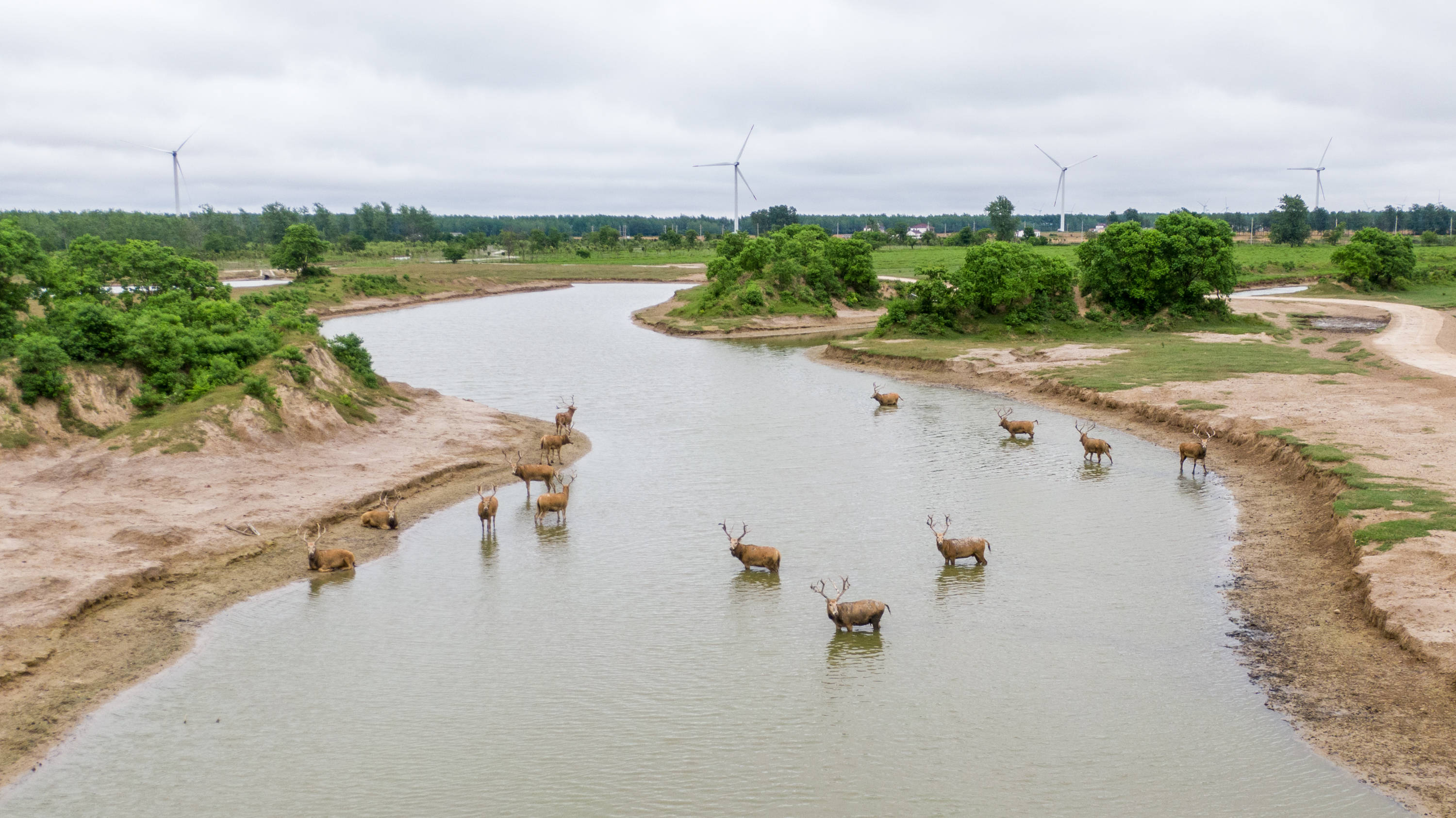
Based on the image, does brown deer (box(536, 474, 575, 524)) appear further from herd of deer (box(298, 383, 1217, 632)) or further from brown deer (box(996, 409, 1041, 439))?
brown deer (box(996, 409, 1041, 439))

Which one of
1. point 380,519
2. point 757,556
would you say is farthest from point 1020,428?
point 380,519

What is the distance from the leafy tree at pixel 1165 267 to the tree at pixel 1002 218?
84.5m

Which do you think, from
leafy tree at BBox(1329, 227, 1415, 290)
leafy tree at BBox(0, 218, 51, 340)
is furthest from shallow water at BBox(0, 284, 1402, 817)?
leafy tree at BBox(1329, 227, 1415, 290)

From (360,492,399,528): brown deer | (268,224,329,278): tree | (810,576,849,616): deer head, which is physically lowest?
(810,576,849,616): deer head

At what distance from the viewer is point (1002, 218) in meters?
146

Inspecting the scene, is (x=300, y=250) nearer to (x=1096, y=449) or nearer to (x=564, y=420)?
(x=564, y=420)

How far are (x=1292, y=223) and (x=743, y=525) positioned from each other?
145659 mm

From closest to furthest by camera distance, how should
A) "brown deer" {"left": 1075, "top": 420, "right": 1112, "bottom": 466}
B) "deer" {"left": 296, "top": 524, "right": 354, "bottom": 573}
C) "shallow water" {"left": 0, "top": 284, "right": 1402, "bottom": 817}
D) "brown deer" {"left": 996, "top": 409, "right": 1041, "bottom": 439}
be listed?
"shallow water" {"left": 0, "top": 284, "right": 1402, "bottom": 817}, "deer" {"left": 296, "top": 524, "right": 354, "bottom": 573}, "brown deer" {"left": 1075, "top": 420, "right": 1112, "bottom": 466}, "brown deer" {"left": 996, "top": 409, "right": 1041, "bottom": 439}

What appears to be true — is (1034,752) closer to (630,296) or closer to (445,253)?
(630,296)

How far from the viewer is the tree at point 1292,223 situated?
5605 inches

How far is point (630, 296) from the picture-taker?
10888 centimetres

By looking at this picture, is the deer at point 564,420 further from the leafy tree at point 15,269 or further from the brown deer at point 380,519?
the leafy tree at point 15,269

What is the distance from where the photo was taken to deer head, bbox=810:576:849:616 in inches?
691

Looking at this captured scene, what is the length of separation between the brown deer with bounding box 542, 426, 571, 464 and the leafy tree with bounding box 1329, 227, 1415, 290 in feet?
239
